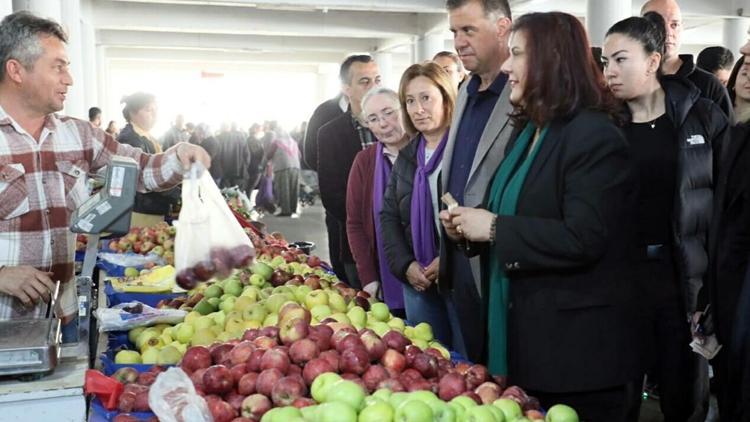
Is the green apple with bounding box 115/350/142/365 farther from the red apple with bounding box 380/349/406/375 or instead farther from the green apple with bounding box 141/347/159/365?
the red apple with bounding box 380/349/406/375

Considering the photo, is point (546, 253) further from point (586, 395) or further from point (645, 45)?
point (645, 45)

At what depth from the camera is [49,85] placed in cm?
248

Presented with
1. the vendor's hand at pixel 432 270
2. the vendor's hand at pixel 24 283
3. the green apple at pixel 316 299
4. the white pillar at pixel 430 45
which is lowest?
the green apple at pixel 316 299

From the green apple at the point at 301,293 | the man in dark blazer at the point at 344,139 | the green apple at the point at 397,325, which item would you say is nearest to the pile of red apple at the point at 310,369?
the green apple at the point at 397,325

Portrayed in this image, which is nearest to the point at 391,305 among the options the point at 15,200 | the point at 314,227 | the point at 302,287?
the point at 302,287

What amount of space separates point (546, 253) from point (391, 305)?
64.4 inches

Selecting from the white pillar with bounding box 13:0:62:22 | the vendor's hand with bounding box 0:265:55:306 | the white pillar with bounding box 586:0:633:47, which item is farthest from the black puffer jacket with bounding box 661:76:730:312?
the white pillar with bounding box 586:0:633:47

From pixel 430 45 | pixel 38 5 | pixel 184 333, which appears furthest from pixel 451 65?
pixel 430 45

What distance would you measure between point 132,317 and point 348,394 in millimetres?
1161

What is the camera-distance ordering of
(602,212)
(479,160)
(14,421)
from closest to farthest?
(14,421)
(602,212)
(479,160)

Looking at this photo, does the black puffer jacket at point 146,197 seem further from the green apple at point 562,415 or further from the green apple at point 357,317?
the green apple at point 562,415

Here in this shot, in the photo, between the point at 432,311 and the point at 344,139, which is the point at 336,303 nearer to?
the point at 432,311

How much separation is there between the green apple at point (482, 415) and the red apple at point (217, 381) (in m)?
0.62

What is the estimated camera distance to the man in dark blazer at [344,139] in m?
4.42
